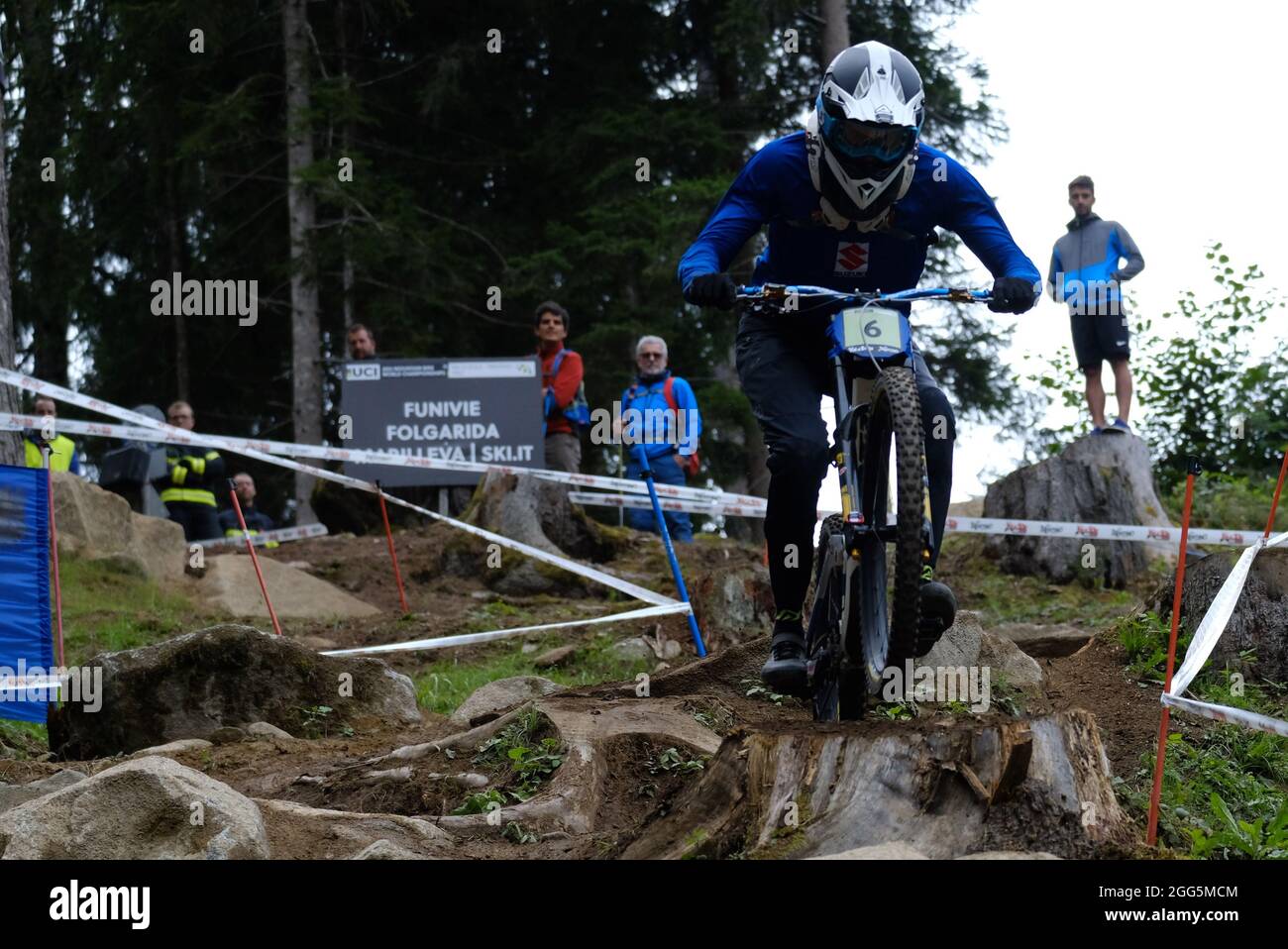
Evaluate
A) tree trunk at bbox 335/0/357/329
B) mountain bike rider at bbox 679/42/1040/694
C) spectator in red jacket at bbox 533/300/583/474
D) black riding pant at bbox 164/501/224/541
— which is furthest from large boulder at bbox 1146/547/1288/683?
tree trunk at bbox 335/0/357/329

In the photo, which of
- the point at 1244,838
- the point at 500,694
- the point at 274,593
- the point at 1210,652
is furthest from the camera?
the point at 274,593

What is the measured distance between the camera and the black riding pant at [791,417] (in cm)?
552

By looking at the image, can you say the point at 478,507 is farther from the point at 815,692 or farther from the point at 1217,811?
the point at 1217,811

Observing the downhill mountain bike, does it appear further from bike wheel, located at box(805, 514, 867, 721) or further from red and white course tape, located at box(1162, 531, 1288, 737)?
red and white course tape, located at box(1162, 531, 1288, 737)

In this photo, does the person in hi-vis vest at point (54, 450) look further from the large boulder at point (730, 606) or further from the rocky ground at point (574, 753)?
the large boulder at point (730, 606)

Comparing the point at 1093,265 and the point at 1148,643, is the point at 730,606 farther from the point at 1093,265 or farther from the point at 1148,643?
the point at 1093,265

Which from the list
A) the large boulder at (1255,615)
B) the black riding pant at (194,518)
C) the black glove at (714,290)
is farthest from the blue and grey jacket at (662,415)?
the black glove at (714,290)

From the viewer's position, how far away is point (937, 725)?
4.27 meters

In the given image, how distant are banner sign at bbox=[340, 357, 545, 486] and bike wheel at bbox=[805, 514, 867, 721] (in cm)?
855

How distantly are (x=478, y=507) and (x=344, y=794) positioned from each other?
7.66 metres

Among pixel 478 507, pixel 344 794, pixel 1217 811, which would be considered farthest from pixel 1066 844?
pixel 478 507

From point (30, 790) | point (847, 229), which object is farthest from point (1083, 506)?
point (30, 790)

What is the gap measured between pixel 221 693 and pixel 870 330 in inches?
130

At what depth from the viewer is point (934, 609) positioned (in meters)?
4.73
